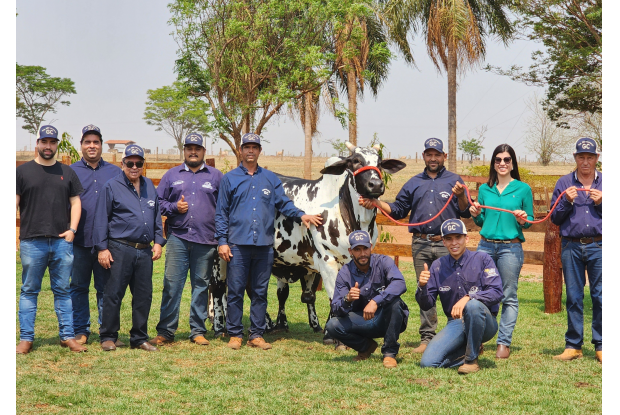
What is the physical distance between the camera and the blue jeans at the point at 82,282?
731 centimetres

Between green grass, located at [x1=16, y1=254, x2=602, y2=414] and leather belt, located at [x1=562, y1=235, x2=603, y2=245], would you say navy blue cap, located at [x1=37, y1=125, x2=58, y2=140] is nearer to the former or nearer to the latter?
green grass, located at [x1=16, y1=254, x2=602, y2=414]

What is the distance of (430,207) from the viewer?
7.22m

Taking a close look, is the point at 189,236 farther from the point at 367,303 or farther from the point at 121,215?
the point at 367,303

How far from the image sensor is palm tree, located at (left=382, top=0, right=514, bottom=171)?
2448 centimetres

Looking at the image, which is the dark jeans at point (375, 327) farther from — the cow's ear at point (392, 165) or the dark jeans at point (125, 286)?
the dark jeans at point (125, 286)

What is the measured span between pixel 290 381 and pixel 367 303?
120 cm

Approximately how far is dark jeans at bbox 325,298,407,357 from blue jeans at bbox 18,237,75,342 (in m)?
2.88

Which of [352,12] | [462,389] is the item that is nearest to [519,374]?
Result: [462,389]

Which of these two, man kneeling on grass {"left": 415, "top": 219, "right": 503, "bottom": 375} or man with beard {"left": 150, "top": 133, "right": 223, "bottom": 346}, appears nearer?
man kneeling on grass {"left": 415, "top": 219, "right": 503, "bottom": 375}

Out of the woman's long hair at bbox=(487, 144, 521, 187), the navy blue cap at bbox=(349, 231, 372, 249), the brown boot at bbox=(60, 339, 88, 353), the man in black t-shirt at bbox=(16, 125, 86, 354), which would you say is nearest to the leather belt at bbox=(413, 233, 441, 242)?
the woman's long hair at bbox=(487, 144, 521, 187)

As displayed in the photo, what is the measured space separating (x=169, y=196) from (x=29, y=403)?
120 inches

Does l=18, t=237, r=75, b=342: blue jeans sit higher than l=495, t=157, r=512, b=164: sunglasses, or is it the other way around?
l=495, t=157, r=512, b=164: sunglasses

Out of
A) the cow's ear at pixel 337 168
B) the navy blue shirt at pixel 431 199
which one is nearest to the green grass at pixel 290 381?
the navy blue shirt at pixel 431 199

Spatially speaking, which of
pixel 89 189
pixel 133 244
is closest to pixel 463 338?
pixel 133 244
